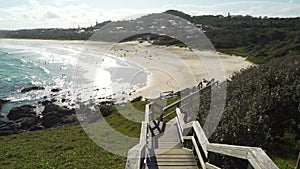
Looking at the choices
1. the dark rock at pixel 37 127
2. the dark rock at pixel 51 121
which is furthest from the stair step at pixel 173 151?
the dark rock at pixel 51 121

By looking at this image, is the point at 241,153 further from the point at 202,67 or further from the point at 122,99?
the point at 202,67

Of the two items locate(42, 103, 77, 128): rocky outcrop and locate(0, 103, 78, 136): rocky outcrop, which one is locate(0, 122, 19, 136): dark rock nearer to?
locate(0, 103, 78, 136): rocky outcrop

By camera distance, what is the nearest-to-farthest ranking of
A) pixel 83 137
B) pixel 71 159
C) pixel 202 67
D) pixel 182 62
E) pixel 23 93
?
pixel 71 159 → pixel 83 137 → pixel 23 93 → pixel 202 67 → pixel 182 62

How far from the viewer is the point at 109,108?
23828mm

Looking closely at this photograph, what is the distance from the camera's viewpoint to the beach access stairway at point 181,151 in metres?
3.70

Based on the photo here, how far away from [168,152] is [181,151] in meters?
0.36

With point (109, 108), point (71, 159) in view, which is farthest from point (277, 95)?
point (109, 108)

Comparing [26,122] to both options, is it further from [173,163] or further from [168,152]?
[173,163]

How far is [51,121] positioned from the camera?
24641 mm

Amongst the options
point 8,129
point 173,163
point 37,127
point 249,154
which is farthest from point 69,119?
point 249,154

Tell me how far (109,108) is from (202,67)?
1096 inches

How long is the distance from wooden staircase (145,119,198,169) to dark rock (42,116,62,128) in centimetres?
1596

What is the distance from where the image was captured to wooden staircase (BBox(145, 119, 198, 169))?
6473 mm

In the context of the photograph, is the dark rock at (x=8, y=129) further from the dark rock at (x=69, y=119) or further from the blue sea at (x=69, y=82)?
the blue sea at (x=69, y=82)
